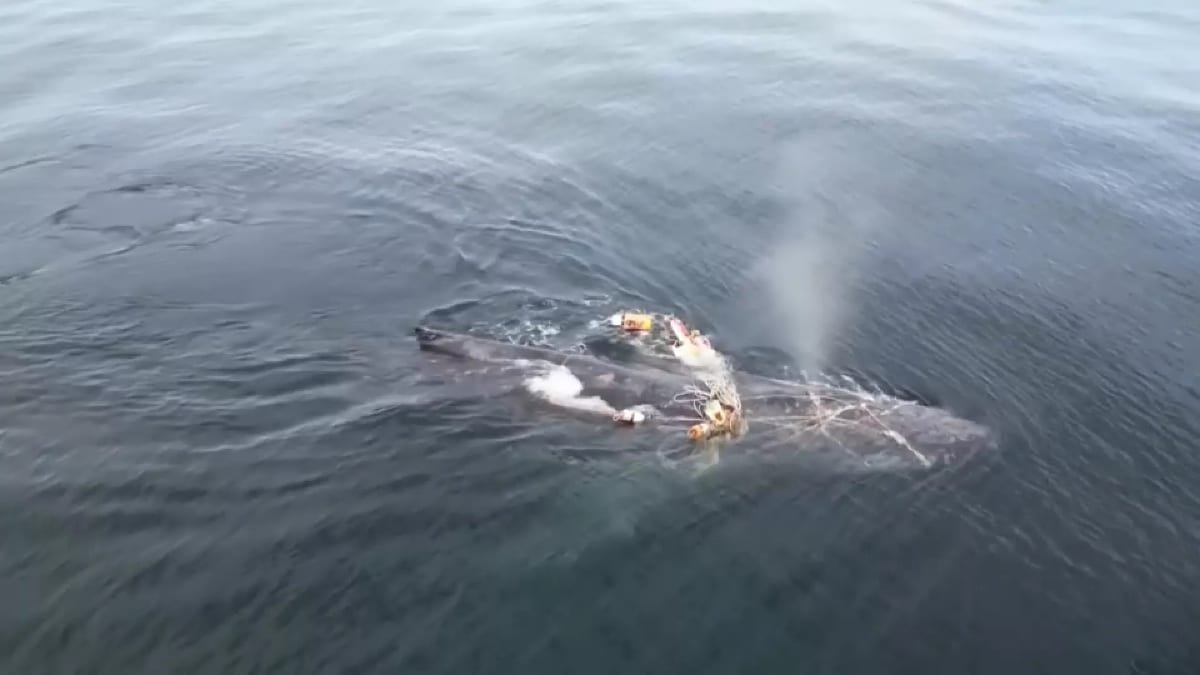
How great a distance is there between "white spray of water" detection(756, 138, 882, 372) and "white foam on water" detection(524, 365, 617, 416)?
482 inches

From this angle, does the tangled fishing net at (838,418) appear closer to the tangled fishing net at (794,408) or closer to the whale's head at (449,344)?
the tangled fishing net at (794,408)

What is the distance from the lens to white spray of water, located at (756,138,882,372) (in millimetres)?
54406

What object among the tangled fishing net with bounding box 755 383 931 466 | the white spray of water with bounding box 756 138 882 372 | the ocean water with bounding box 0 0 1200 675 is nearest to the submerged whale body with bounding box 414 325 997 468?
the tangled fishing net with bounding box 755 383 931 466

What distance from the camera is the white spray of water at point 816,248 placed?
54.4m

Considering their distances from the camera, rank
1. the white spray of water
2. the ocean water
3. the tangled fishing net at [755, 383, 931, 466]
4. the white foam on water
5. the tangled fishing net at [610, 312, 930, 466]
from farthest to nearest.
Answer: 1. the white spray of water
2. the white foam on water
3. the tangled fishing net at [755, 383, 931, 466]
4. the tangled fishing net at [610, 312, 930, 466]
5. the ocean water

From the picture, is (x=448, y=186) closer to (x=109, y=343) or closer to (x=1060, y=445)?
(x=109, y=343)

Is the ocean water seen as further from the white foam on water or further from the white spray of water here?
the white foam on water

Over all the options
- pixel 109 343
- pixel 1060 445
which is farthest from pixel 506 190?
pixel 1060 445

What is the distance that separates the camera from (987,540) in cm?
4038

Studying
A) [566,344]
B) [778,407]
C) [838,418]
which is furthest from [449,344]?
[838,418]

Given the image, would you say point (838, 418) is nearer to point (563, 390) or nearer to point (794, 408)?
point (794, 408)

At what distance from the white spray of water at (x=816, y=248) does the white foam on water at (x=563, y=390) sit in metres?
12.2

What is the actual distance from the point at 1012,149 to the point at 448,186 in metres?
45.3

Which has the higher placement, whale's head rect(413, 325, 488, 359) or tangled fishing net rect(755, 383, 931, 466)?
whale's head rect(413, 325, 488, 359)
